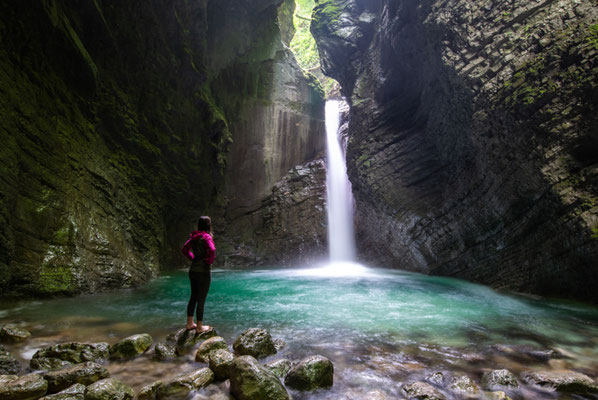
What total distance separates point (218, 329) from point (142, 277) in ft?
20.9

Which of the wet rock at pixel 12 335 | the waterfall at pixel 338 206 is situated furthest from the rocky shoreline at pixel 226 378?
the waterfall at pixel 338 206

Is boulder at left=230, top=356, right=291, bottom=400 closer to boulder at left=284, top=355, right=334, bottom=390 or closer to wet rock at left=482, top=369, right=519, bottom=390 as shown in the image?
boulder at left=284, top=355, right=334, bottom=390

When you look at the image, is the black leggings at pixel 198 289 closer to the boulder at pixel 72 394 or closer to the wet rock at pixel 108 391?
the wet rock at pixel 108 391

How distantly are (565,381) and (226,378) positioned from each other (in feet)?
11.8

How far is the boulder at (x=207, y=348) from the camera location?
3754 mm

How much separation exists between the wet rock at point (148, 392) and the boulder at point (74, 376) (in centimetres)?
54

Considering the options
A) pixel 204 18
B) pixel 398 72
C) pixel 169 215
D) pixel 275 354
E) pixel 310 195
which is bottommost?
pixel 275 354

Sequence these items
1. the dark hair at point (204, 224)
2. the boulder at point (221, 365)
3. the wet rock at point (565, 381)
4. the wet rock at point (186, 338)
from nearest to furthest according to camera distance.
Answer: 1. the wet rock at point (565, 381)
2. the boulder at point (221, 365)
3. the wet rock at point (186, 338)
4. the dark hair at point (204, 224)

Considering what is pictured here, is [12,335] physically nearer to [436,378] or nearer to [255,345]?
[255,345]

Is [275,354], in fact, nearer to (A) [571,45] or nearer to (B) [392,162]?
(A) [571,45]

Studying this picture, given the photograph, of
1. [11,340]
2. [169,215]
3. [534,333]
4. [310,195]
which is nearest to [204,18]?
[169,215]

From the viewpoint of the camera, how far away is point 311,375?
10.7 feet

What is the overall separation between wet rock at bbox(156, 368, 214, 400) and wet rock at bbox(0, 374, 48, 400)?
1017mm

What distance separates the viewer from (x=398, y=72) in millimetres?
15562
